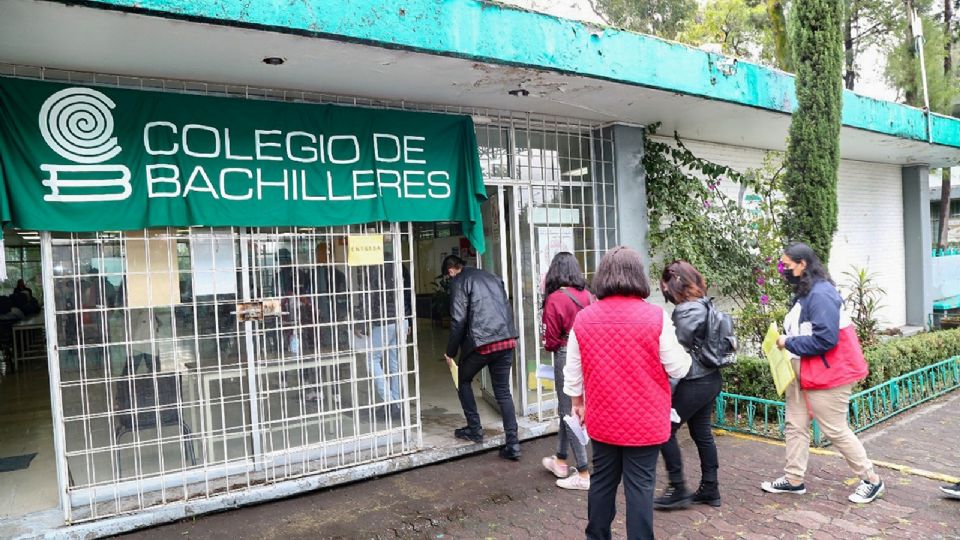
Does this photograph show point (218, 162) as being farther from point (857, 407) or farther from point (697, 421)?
point (857, 407)

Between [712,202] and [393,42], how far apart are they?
5.11 m

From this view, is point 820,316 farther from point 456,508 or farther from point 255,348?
point 255,348

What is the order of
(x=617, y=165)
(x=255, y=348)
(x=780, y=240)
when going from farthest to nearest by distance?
(x=780, y=240)
(x=617, y=165)
(x=255, y=348)

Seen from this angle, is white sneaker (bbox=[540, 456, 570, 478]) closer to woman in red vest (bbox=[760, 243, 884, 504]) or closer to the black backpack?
the black backpack

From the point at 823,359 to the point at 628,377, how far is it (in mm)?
1859

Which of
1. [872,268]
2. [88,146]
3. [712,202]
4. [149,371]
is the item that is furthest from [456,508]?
[872,268]

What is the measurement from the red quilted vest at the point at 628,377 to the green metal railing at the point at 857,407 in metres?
3.05

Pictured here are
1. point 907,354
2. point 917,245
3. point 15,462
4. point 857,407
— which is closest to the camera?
point 15,462

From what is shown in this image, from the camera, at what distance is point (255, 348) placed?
4.64 meters

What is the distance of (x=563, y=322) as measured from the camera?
4.52 m

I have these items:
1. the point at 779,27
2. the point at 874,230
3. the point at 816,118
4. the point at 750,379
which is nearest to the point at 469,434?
the point at 750,379

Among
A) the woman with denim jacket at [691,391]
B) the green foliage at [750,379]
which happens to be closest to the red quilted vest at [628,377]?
the woman with denim jacket at [691,391]

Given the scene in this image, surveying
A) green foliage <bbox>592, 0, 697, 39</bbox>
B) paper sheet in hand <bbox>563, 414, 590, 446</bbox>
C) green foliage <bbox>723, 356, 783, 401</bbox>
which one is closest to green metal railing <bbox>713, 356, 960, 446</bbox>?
green foliage <bbox>723, 356, 783, 401</bbox>

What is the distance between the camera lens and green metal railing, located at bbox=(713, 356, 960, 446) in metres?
5.69
